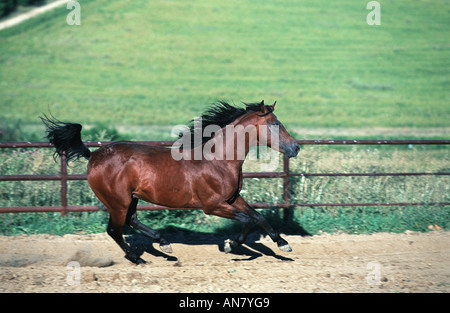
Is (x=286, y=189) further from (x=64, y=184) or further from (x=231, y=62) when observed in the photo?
(x=231, y=62)

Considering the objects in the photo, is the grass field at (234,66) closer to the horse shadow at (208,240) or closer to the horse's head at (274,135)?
the horse shadow at (208,240)

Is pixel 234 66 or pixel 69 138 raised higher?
pixel 234 66

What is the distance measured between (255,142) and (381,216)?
293cm

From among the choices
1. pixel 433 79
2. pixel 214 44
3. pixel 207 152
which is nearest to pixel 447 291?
pixel 207 152

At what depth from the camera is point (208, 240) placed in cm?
702

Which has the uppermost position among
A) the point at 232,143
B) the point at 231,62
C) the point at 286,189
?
the point at 231,62

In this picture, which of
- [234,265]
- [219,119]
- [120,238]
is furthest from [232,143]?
[120,238]

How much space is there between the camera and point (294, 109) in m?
27.5

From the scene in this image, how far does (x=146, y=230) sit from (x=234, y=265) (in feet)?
3.62

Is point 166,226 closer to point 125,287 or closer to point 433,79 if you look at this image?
point 125,287

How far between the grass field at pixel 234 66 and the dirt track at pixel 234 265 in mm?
4873

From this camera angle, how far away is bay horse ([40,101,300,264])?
5.64 m

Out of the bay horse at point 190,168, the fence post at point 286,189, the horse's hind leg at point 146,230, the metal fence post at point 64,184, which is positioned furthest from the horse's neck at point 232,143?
the metal fence post at point 64,184

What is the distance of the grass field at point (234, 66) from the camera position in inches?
1001
